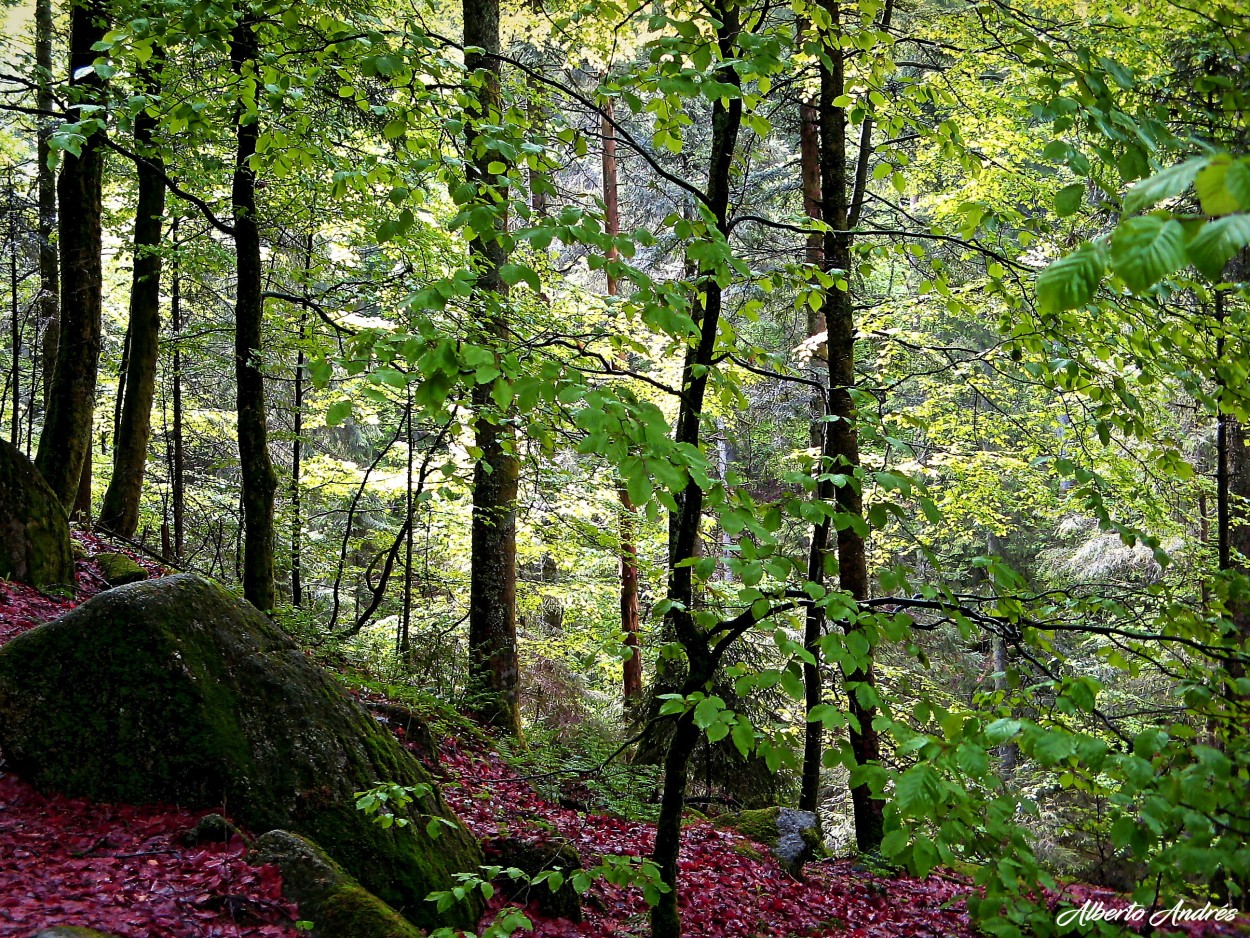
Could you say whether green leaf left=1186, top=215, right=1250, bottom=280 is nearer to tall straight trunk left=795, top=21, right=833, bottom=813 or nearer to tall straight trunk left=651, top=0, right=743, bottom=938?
tall straight trunk left=795, top=21, right=833, bottom=813

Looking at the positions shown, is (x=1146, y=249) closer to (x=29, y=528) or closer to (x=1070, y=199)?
(x=1070, y=199)

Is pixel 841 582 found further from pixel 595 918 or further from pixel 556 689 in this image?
pixel 556 689

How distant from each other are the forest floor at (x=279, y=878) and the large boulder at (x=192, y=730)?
0.18 meters

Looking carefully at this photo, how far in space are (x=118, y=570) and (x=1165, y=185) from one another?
915 centimetres

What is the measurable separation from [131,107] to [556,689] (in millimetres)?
11358

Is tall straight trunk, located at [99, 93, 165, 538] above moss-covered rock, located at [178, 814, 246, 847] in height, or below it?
above

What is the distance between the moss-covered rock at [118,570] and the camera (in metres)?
7.70

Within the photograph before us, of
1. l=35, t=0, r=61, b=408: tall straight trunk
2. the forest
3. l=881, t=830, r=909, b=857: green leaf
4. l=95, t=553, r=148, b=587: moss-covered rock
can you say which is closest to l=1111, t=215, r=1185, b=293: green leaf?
the forest

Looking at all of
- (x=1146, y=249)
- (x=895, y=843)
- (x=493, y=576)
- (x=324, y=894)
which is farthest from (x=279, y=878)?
(x=493, y=576)

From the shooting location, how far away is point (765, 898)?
620 cm

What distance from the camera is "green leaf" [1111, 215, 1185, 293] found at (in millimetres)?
1217

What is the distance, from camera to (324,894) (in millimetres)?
3574

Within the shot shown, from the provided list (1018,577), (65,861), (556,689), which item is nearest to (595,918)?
(65,861)

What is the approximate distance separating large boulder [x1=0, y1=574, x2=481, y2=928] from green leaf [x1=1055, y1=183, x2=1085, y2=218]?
359cm
